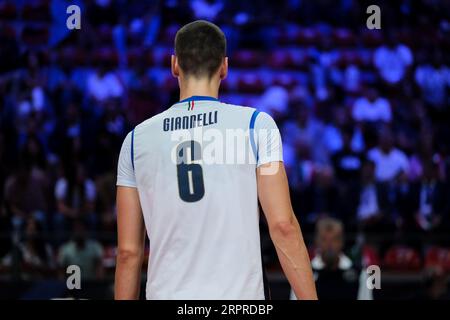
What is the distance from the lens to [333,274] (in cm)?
650

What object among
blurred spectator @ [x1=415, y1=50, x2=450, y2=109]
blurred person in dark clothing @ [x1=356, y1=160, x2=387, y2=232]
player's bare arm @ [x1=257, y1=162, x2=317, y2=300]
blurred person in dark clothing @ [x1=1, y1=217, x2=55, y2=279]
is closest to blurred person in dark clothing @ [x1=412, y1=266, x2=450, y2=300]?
blurred person in dark clothing @ [x1=356, y1=160, x2=387, y2=232]

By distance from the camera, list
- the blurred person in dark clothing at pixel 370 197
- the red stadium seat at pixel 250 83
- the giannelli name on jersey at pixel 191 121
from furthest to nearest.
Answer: the red stadium seat at pixel 250 83 → the blurred person in dark clothing at pixel 370 197 → the giannelli name on jersey at pixel 191 121

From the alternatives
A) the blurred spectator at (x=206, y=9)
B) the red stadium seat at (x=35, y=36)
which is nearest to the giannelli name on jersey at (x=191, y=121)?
the blurred spectator at (x=206, y=9)

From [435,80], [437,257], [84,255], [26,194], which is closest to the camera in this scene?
[84,255]

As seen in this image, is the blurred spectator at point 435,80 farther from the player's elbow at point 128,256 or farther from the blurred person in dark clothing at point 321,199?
the player's elbow at point 128,256

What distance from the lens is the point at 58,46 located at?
15.0 metres

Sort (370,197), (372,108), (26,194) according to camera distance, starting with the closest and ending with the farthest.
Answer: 1. (26,194)
2. (370,197)
3. (372,108)

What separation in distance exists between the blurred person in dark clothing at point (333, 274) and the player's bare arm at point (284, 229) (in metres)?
2.64

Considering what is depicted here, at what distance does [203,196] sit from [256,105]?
11539 millimetres

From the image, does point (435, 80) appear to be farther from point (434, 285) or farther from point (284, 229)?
point (284, 229)

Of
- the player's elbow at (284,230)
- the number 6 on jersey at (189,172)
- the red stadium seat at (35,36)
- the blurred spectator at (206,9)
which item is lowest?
the player's elbow at (284,230)

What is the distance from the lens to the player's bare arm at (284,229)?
→ 317cm

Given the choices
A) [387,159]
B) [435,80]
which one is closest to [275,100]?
[387,159]
